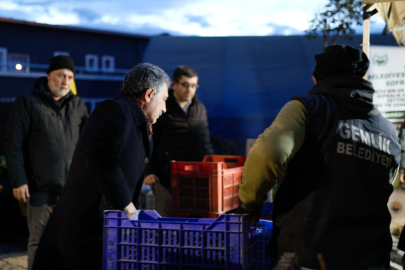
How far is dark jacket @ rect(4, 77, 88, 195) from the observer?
4.16 m

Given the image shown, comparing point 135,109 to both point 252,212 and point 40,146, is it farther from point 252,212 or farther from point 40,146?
point 40,146

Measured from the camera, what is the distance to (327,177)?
85.7 inches

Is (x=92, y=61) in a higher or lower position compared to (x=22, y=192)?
higher

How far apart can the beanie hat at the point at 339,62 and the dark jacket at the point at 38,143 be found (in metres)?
2.70

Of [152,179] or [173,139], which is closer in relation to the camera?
[152,179]

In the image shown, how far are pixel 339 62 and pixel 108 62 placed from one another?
80.1ft

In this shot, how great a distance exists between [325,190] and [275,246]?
36 centimetres

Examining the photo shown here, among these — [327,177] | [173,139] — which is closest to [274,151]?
[327,177]

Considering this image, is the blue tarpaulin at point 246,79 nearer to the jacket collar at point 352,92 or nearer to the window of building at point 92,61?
the jacket collar at point 352,92

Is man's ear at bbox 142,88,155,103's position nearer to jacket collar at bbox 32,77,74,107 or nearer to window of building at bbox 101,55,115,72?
jacket collar at bbox 32,77,74,107

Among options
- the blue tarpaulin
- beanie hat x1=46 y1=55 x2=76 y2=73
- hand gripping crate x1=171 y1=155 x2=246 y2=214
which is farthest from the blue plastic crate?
the blue tarpaulin

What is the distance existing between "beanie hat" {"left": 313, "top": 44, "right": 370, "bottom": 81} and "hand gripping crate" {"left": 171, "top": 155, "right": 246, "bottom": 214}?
4.34ft

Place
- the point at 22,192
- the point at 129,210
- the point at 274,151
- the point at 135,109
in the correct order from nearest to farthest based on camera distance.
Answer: the point at 274,151, the point at 129,210, the point at 135,109, the point at 22,192

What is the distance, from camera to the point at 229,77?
11.2 metres
